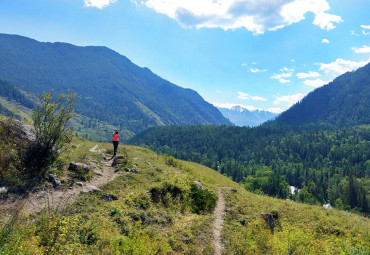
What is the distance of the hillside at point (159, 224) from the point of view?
8820 mm

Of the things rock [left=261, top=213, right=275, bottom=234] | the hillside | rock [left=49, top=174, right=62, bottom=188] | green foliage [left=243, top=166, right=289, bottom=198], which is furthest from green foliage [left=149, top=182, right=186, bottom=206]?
green foliage [left=243, top=166, right=289, bottom=198]

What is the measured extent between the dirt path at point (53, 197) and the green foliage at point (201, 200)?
6.98m

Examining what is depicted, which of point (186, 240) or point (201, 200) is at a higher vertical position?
point (201, 200)

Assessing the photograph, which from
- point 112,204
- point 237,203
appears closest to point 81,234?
point 112,204

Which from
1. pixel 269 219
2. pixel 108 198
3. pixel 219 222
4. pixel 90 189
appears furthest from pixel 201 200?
pixel 90 189

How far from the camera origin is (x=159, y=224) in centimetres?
1295

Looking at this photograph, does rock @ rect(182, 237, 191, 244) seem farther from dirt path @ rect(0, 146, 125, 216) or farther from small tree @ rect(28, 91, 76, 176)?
small tree @ rect(28, 91, 76, 176)

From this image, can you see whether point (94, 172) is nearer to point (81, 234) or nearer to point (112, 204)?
point (112, 204)

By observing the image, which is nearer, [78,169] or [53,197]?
[53,197]

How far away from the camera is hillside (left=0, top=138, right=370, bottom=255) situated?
8.82m

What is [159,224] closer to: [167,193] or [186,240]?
[186,240]

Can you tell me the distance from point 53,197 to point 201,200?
35.2ft

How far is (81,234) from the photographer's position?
9.62 meters

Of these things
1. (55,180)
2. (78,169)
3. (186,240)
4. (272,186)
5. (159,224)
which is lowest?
(272,186)
